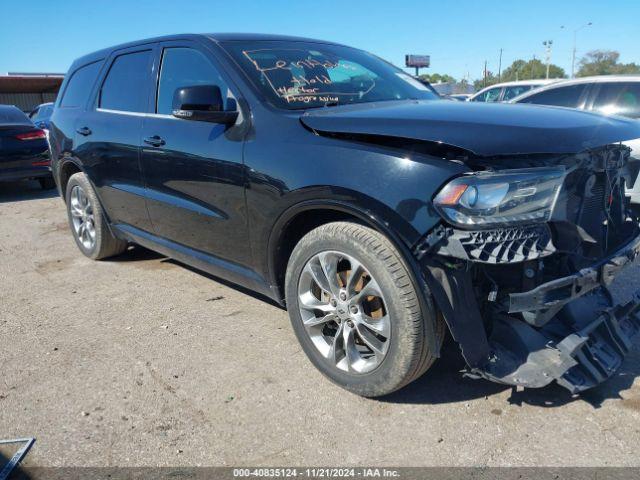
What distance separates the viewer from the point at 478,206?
7.22 ft

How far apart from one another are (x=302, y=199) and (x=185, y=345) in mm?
1366

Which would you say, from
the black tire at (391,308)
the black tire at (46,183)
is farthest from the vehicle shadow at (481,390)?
the black tire at (46,183)

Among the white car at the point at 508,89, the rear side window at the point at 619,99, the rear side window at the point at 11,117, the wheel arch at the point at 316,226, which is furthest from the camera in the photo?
the white car at the point at 508,89

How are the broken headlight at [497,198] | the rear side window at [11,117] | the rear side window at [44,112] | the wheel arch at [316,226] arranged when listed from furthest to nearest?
1. the rear side window at [44,112]
2. the rear side window at [11,117]
3. the wheel arch at [316,226]
4. the broken headlight at [497,198]

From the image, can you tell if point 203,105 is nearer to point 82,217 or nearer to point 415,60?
point 82,217

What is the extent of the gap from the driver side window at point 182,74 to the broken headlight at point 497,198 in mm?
1655

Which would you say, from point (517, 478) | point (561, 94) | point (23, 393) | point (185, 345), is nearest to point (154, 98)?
point (185, 345)

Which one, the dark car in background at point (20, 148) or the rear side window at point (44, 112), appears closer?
the dark car in background at point (20, 148)

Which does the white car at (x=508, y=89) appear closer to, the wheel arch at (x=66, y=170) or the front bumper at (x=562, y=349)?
the wheel arch at (x=66, y=170)

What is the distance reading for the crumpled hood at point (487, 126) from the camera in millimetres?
2268

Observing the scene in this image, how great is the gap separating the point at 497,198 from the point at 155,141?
2.47 metres

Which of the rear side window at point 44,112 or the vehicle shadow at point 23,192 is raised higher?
the rear side window at point 44,112

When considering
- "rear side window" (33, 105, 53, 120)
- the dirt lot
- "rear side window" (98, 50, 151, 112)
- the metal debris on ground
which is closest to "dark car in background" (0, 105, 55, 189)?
"rear side window" (98, 50, 151, 112)

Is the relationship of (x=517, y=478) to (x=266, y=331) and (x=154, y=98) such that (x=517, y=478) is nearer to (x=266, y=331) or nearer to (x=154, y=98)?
(x=266, y=331)
